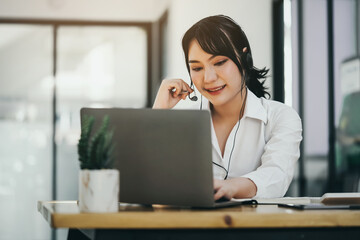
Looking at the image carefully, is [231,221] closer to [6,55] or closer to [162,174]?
[162,174]

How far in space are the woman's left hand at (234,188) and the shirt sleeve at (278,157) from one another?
4cm

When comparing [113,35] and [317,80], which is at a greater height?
[113,35]

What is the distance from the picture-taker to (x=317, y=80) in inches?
195

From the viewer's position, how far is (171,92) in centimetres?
225

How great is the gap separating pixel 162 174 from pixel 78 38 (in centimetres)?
516

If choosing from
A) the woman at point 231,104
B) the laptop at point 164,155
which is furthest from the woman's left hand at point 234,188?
the woman at point 231,104

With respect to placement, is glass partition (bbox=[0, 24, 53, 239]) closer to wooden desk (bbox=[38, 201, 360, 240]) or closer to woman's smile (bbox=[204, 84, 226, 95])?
woman's smile (bbox=[204, 84, 226, 95])

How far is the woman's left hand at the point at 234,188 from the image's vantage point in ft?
5.16

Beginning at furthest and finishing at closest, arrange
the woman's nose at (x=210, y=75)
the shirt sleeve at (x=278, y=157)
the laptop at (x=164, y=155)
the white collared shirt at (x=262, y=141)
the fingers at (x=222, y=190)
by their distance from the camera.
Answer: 1. the woman's nose at (x=210, y=75)
2. the white collared shirt at (x=262, y=141)
3. the shirt sleeve at (x=278, y=157)
4. the fingers at (x=222, y=190)
5. the laptop at (x=164, y=155)

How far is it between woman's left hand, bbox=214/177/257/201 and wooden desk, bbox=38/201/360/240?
283mm

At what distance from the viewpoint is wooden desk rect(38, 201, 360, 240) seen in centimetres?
123

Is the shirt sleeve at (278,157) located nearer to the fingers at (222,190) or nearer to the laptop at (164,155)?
the fingers at (222,190)

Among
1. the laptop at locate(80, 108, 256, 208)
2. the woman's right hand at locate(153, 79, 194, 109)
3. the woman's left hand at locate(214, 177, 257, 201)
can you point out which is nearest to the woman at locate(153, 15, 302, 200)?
the woman's right hand at locate(153, 79, 194, 109)

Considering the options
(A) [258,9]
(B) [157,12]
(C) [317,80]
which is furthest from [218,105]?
(B) [157,12]
